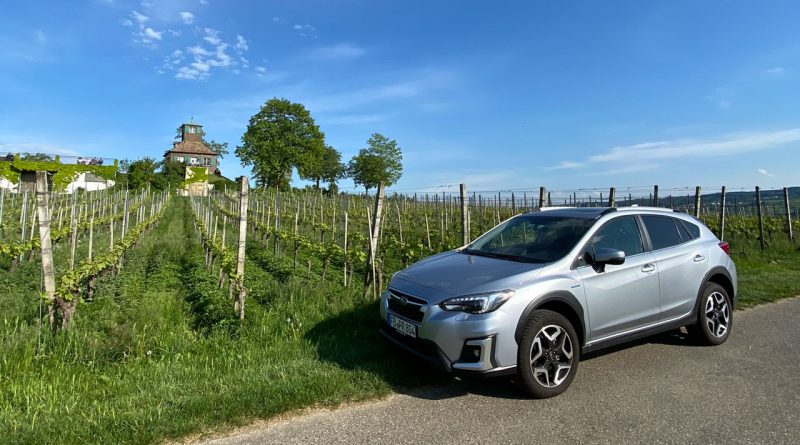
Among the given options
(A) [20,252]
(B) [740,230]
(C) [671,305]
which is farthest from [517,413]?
(B) [740,230]

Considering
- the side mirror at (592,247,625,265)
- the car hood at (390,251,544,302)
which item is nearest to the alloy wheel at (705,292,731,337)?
the side mirror at (592,247,625,265)

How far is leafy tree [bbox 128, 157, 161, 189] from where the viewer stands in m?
51.9

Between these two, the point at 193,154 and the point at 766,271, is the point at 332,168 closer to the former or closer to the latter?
the point at 193,154

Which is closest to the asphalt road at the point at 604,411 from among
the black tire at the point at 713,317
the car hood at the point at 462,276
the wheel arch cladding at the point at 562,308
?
the black tire at the point at 713,317

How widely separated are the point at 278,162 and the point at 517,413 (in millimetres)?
55495

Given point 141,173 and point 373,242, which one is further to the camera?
point 141,173

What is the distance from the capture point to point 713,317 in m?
5.07

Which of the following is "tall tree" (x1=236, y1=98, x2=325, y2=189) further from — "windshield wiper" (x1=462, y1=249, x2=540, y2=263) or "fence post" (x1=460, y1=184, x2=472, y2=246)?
"windshield wiper" (x1=462, y1=249, x2=540, y2=263)

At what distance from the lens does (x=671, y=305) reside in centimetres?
463

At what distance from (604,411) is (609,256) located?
1.31 metres

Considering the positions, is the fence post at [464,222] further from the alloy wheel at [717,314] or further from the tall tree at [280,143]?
the tall tree at [280,143]

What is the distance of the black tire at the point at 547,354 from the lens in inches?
141

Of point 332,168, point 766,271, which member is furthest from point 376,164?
point 766,271

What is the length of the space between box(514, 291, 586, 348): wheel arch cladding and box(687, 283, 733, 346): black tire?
192 centimetres
